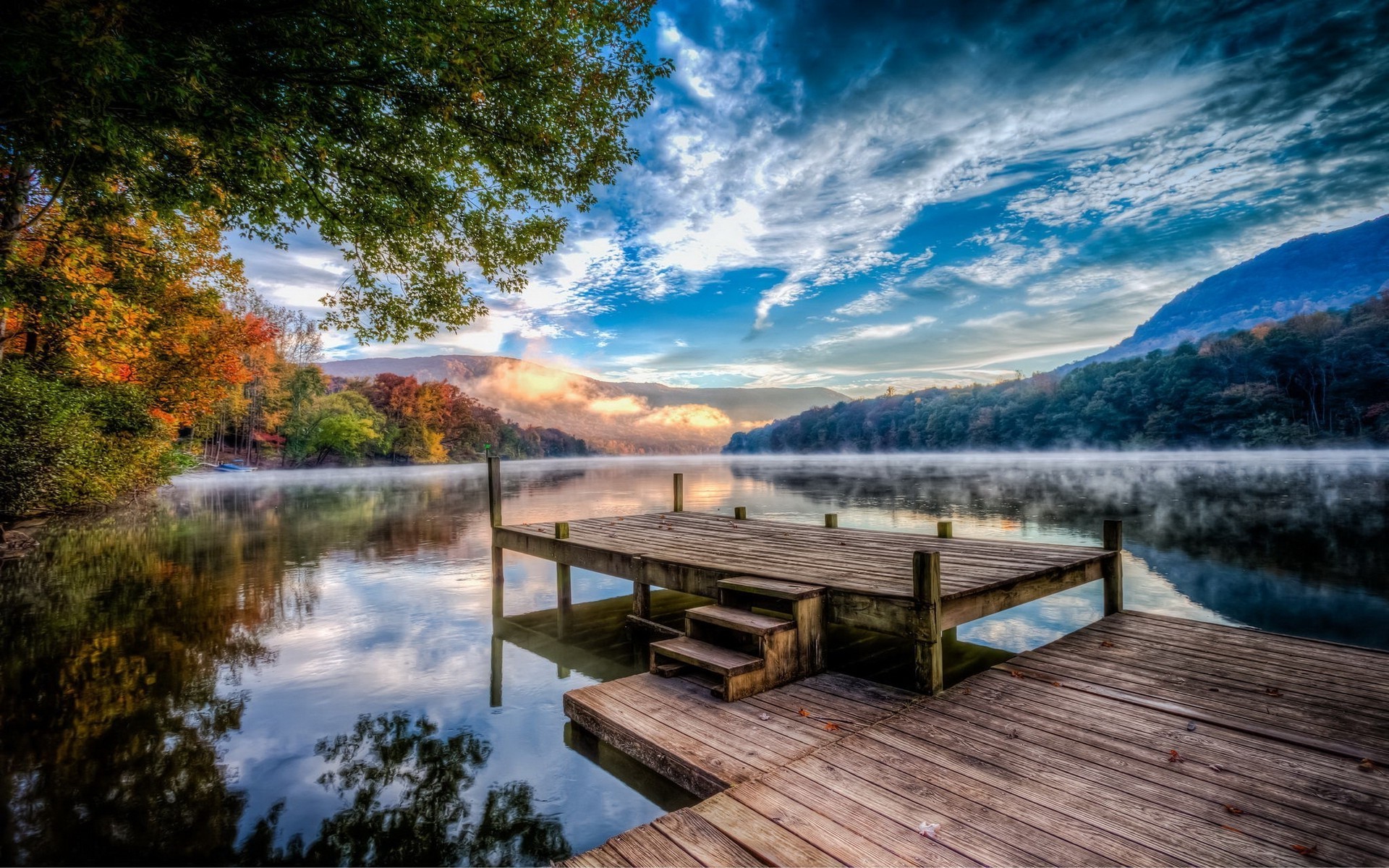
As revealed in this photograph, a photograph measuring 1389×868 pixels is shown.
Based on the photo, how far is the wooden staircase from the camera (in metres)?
4.68

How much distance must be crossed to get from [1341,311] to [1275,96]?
48407mm

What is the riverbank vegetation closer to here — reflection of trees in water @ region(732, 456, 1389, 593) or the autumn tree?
the autumn tree

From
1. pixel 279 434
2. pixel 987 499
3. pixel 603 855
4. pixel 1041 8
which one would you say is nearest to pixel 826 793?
pixel 603 855

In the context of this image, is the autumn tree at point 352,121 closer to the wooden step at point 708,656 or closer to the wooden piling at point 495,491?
the wooden piling at point 495,491

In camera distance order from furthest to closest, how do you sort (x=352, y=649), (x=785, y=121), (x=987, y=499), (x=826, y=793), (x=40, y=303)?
(x=987, y=499) → (x=785, y=121) → (x=352, y=649) → (x=40, y=303) → (x=826, y=793)

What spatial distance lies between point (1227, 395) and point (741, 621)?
80914mm

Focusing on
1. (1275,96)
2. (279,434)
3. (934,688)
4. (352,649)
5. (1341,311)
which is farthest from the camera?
(279,434)

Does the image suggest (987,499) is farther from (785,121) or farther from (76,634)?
(76,634)

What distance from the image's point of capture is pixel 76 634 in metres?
8.37

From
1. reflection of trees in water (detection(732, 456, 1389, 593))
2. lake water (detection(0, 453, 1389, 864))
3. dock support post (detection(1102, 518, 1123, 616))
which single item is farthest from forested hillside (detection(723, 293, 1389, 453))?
dock support post (detection(1102, 518, 1123, 616))

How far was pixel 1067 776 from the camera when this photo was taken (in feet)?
10.6

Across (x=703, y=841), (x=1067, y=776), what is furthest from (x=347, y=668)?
(x=1067, y=776)

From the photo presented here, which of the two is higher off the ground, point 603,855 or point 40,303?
point 40,303

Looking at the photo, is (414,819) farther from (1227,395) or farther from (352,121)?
(1227,395)
